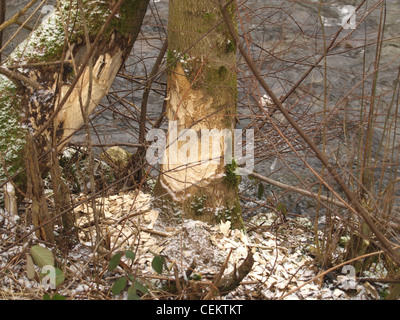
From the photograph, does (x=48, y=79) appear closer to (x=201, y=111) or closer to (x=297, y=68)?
(x=201, y=111)

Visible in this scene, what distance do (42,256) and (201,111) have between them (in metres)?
1.18

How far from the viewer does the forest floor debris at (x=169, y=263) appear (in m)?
2.21

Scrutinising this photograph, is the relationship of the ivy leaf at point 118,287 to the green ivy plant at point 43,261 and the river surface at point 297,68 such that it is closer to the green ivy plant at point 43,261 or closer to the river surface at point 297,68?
the green ivy plant at point 43,261

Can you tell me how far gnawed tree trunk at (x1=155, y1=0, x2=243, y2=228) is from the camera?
255 cm

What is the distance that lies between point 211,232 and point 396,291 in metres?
1.06

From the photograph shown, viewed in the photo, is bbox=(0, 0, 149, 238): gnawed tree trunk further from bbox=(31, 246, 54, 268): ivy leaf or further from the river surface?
the river surface

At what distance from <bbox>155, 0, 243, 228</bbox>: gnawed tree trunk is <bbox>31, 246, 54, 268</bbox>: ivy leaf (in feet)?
2.46

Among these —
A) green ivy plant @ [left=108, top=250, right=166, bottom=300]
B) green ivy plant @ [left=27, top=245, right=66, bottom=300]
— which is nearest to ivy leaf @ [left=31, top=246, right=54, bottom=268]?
green ivy plant @ [left=27, top=245, right=66, bottom=300]

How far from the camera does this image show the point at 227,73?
8.64 ft

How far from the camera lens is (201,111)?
8.68 feet
